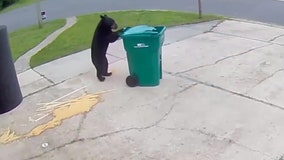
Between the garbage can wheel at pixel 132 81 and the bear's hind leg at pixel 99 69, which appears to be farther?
the bear's hind leg at pixel 99 69

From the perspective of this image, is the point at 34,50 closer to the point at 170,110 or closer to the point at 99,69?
the point at 99,69

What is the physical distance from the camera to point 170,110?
6.21 metres

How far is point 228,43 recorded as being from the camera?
9039 mm

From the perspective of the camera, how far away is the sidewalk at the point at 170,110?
5.29 m

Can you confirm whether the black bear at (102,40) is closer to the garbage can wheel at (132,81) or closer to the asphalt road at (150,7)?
the garbage can wheel at (132,81)

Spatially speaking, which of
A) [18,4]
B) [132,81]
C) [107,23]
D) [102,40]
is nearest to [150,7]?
[102,40]

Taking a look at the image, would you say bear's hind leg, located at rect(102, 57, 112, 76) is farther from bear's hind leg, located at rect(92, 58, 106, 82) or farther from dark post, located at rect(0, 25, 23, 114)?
dark post, located at rect(0, 25, 23, 114)

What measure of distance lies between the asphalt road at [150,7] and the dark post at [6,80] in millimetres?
7217

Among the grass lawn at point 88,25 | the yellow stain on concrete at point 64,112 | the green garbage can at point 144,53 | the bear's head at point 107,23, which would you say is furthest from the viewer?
the grass lawn at point 88,25

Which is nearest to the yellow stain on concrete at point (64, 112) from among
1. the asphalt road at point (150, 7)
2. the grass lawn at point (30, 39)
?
the grass lawn at point (30, 39)

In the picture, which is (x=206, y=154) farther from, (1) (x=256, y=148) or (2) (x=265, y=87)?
(2) (x=265, y=87)

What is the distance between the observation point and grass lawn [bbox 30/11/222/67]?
9.55 meters

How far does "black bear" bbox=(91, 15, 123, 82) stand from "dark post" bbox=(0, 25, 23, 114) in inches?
54.5

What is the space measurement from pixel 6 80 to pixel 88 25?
583cm
